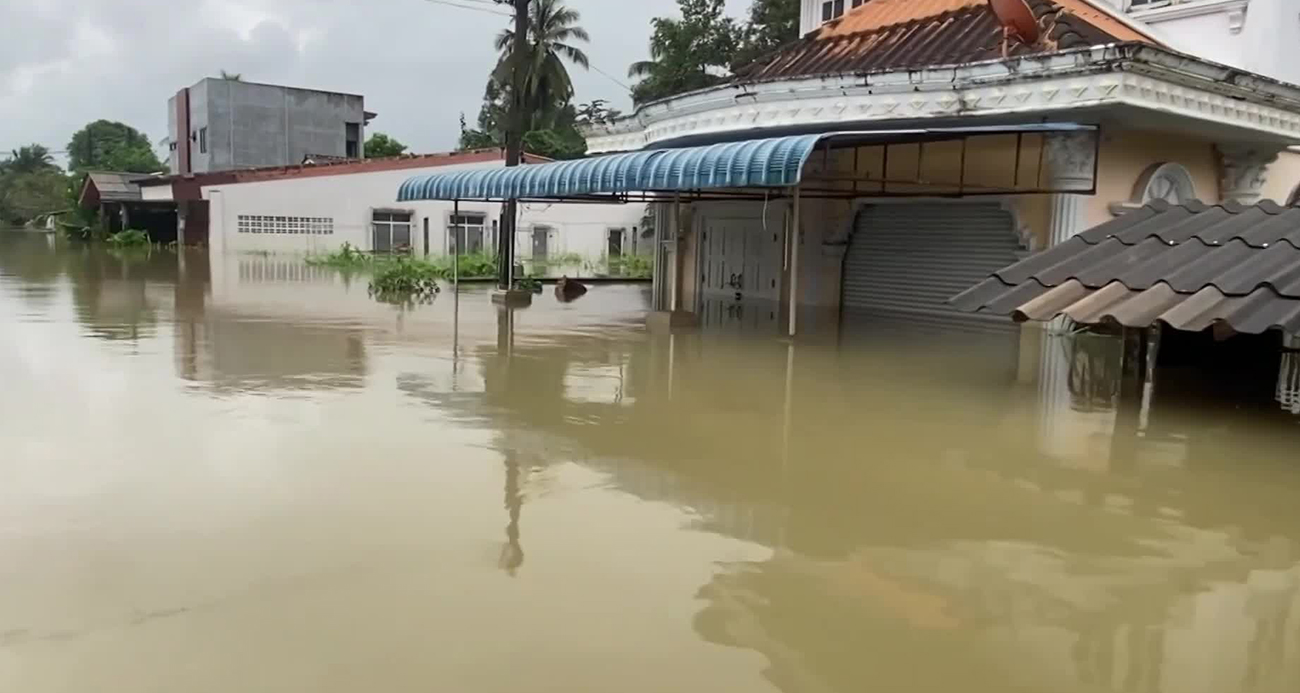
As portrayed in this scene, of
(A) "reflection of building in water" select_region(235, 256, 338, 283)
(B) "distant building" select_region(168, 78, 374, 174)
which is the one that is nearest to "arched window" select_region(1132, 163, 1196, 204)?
→ (A) "reflection of building in water" select_region(235, 256, 338, 283)

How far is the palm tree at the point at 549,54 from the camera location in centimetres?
3303

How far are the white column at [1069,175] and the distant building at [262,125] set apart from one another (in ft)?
127

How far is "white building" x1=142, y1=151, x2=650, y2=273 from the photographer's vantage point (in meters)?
34.6

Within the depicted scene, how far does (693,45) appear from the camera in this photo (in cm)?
3256

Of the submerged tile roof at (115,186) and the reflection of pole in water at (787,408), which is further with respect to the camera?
the submerged tile roof at (115,186)

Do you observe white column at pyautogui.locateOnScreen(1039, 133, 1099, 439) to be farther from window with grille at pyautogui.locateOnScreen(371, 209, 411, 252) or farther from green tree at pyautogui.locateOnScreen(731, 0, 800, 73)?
window with grille at pyautogui.locateOnScreen(371, 209, 411, 252)

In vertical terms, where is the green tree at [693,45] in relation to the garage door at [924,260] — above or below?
above

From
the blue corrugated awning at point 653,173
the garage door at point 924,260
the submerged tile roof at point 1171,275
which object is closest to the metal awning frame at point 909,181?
the blue corrugated awning at point 653,173

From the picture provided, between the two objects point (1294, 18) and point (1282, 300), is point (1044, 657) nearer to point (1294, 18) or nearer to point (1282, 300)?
point (1282, 300)

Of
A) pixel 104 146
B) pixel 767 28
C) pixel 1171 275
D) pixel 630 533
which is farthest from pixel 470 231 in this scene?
pixel 104 146

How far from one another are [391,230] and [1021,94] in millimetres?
26879

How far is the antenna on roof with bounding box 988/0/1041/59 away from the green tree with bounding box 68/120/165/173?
70084mm

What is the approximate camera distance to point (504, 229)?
1986 cm

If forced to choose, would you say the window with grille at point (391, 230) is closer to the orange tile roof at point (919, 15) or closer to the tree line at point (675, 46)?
the tree line at point (675, 46)
